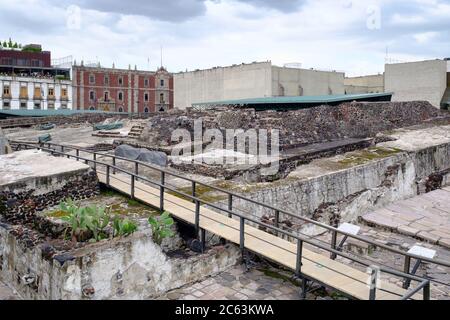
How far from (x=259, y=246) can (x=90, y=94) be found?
2032 inches

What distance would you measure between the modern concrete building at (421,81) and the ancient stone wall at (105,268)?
27.3 meters

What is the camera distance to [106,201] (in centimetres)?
822

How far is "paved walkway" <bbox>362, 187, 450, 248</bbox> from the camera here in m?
9.58

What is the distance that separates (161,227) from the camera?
21.3ft

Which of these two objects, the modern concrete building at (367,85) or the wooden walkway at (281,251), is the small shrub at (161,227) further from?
the modern concrete building at (367,85)

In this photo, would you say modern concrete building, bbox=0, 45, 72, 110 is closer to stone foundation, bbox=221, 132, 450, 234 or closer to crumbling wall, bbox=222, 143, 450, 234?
stone foundation, bbox=221, 132, 450, 234

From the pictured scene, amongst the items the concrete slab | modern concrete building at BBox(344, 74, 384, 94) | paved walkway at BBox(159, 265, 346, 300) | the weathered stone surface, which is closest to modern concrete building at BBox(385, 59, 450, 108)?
modern concrete building at BBox(344, 74, 384, 94)

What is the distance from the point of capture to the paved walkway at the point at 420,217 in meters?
9.58

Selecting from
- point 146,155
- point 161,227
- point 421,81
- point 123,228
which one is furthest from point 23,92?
point 123,228

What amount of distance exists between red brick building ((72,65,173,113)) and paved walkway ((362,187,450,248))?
155ft

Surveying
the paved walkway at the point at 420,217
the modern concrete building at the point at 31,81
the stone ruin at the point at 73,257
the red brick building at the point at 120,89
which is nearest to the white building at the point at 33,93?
the modern concrete building at the point at 31,81

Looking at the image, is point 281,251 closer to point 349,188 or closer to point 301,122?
point 349,188

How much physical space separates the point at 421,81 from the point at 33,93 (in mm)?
39546
